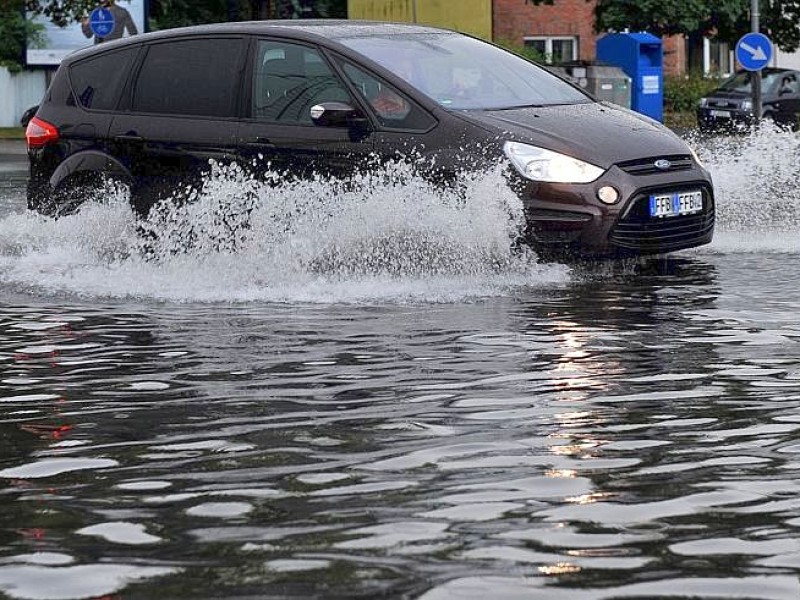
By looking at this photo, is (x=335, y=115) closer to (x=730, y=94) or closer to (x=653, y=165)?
(x=653, y=165)

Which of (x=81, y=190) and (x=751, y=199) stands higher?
(x=81, y=190)

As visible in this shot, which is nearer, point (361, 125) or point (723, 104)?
point (361, 125)

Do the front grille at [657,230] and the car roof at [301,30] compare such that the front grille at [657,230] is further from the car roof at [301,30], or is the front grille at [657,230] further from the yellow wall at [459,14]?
the yellow wall at [459,14]

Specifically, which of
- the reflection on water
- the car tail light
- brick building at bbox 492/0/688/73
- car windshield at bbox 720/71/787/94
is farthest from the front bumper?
brick building at bbox 492/0/688/73

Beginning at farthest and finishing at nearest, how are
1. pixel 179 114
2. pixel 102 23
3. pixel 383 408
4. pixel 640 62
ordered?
pixel 640 62 < pixel 102 23 < pixel 179 114 < pixel 383 408

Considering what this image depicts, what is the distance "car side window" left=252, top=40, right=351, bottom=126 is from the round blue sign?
21.8m

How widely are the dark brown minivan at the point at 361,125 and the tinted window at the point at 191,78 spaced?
0.03 ft

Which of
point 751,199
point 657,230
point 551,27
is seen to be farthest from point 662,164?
point 551,27

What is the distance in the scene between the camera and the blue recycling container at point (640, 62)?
3759 centimetres

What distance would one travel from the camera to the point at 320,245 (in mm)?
11602

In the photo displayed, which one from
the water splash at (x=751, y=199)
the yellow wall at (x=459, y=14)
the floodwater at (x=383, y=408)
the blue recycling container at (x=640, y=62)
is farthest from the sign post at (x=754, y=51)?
the yellow wall at (x=459, y=14)

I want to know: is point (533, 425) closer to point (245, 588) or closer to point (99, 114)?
point (245, 588)

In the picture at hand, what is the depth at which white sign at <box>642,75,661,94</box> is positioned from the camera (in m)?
38.0

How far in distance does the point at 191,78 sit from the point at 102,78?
0.82 m
